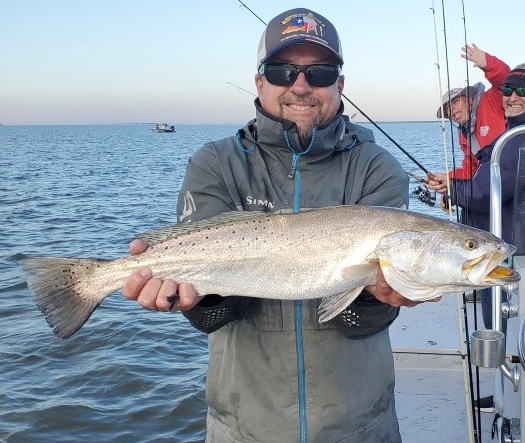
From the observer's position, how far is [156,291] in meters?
3.30

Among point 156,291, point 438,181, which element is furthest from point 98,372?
point 156,291

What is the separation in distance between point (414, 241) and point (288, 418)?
43.6 inches

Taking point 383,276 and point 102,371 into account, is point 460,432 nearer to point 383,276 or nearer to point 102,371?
point 383,276

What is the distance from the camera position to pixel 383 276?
3.27 metres

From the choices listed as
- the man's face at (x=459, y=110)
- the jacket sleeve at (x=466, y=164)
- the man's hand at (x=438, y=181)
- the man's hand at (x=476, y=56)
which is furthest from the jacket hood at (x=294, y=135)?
the man's hand at (x=476, y=56)

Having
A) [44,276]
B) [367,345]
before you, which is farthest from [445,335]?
[44,276]

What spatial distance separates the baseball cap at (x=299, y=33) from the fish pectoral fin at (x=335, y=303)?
134cm

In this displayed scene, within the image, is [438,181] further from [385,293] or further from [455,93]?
[385,293]

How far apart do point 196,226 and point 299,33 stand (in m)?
1.21

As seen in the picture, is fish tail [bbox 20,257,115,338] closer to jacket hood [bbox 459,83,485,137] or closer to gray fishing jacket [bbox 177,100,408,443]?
gray fishing jacket [bbox 177,100,408,443]

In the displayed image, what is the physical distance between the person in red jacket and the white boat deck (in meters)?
1.55

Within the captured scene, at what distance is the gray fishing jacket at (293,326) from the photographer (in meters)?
3.28

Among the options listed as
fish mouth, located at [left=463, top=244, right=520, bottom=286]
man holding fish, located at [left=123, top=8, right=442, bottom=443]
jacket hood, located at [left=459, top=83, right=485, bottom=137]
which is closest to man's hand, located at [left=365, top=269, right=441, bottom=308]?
man holding fish, located at [left=123, top=8, right=442, bottom=443]

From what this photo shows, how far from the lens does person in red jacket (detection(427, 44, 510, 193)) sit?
7.20 meters
